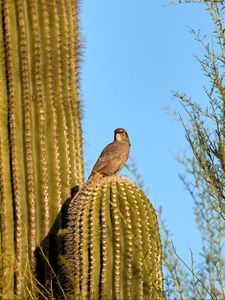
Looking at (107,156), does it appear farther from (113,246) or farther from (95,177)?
(113,246)

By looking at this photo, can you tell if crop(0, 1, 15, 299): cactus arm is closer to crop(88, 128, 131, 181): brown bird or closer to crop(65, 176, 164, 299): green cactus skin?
crop(88, 128, 131, 181): brown bird

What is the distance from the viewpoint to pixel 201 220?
3.89 metres

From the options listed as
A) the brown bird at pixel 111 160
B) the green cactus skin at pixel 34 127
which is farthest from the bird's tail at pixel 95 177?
the green cactus skin at pixel 34 127

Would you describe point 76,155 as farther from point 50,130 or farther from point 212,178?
point 212,178

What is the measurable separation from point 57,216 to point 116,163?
2.18 ft

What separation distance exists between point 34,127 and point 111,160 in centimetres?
71

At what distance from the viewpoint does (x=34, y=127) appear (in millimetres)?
7195

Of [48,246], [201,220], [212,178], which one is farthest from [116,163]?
[201,220]

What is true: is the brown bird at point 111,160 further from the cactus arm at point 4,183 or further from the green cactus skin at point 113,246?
the green cactus skin at point 113,246

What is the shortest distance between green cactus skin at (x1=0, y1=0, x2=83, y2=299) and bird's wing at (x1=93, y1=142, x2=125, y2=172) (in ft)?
0.79

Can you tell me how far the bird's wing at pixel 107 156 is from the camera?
23.5 ft

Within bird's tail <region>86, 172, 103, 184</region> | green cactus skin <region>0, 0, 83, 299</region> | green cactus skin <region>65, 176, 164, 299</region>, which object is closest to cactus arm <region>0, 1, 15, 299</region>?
green cactus skin <region>0, 0, 83, 299</region>

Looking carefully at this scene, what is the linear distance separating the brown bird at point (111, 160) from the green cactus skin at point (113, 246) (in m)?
0.94

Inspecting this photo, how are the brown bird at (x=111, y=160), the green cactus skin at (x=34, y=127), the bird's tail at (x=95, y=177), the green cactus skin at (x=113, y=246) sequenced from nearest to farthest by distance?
the green cactus skin at (x=113, y=246) → the bird's tail at (x=95, y=177) → the green cactus skin at (x=34, y=127) → the brown bird at (x=111, y=160)
